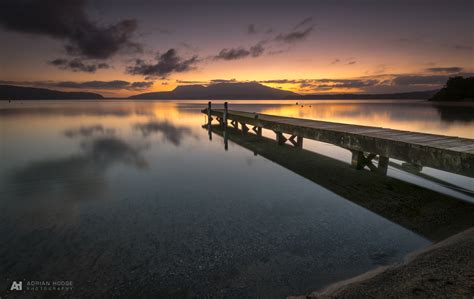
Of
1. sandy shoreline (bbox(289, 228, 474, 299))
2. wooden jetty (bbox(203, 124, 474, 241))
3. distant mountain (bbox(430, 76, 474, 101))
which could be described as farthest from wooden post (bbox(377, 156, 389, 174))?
distant mountain (bbox(430, 76, 474, 101))

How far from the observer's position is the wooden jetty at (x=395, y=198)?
505cm

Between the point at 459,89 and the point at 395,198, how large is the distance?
89726 millimetres

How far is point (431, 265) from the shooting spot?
11.1ft

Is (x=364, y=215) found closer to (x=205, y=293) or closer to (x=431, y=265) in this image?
(x=431, y=265)

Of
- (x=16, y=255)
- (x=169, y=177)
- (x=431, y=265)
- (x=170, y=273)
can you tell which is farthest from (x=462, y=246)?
(x=169, y=177)

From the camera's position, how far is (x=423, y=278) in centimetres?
304

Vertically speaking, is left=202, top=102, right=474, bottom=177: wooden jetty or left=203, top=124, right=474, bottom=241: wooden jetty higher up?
left=202, top=102, right=474, bottom=177: wooden jetty

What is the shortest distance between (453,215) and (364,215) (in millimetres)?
1786

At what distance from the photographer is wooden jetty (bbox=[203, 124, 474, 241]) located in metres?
5.05

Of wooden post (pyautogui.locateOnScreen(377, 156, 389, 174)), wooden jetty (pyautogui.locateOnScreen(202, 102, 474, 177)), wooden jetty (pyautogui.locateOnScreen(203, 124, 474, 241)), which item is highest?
wooden jetty (pyautogui.locateOnScreen(202, 102, 474, 177))

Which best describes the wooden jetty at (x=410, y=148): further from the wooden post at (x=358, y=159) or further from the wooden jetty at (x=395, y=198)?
the wooden jetty at (x=395, y=198)

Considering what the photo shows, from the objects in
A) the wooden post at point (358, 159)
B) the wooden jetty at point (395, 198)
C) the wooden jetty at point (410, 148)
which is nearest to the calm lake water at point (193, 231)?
the wooden jetty at point (395, 198)

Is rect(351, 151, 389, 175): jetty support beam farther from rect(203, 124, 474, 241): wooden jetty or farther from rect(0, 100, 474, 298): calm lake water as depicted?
rect(0, 100, 474, 298): calm lake water

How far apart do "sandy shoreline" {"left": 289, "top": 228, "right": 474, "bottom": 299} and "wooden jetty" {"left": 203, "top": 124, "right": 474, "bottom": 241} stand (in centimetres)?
102
